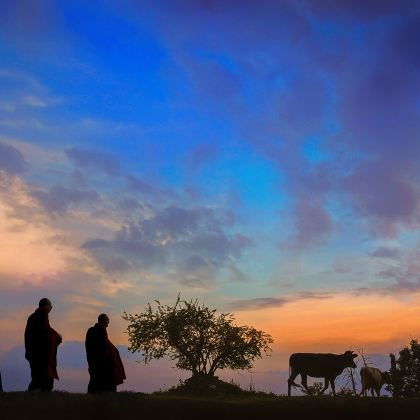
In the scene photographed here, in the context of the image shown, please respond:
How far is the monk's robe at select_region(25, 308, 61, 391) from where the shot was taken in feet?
75.3

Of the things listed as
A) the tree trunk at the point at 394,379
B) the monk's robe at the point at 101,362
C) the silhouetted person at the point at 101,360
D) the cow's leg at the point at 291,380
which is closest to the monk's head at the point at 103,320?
the silhouetted person at the point at 101,360

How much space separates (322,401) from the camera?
79.1 feet

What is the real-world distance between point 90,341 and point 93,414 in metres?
6.00

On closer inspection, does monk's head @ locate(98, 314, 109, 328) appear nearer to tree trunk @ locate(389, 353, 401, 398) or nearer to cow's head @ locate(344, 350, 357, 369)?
cow's head @ locate(344, 350, 357, 369)

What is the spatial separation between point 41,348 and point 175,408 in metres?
5.85

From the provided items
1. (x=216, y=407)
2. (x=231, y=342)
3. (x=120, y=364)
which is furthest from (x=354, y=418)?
(x=231, y=342)

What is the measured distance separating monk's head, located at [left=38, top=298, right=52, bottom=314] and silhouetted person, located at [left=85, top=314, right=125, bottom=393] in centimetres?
248

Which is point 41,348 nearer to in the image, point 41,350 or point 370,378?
point 41,350

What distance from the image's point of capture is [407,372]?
199ft

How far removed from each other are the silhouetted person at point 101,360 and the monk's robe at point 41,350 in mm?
1819

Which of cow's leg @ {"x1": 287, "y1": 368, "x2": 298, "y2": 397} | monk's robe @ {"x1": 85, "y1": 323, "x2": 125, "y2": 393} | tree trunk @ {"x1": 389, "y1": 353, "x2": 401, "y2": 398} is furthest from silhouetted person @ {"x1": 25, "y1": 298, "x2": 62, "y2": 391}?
tree trunk @ {"x1": 389, "y1": 353, "x2": 401, "y2": 398}

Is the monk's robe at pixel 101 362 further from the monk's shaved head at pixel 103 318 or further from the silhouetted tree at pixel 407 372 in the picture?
the silhouetted tree at pixel 407 372

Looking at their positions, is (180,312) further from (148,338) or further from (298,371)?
(298,371)

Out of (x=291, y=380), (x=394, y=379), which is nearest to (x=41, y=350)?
(x=291, y=380)
